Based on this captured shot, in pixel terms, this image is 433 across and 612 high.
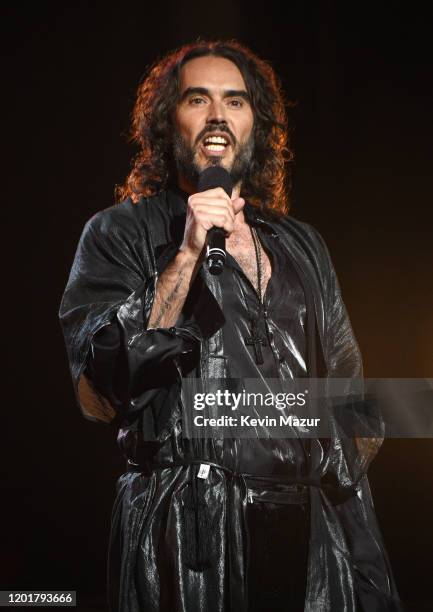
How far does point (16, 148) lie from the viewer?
2.38 metres

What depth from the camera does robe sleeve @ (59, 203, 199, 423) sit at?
1296 mm

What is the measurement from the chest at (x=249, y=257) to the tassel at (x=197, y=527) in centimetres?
37

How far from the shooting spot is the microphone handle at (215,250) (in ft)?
4.00

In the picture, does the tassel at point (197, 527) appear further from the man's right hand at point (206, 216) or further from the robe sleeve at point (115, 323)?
the man's right hand at point (206, 216)

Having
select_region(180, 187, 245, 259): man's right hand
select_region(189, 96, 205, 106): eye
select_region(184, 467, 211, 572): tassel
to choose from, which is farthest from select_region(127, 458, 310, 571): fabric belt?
select_region(189, 96, 205, 106): eye

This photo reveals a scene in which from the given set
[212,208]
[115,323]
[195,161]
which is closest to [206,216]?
[212,208]

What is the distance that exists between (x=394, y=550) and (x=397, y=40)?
4.86ft

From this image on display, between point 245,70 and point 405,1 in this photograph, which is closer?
point 245,70

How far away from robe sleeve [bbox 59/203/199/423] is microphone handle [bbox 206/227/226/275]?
0.44ft

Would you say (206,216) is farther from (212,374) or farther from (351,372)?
(351,372)

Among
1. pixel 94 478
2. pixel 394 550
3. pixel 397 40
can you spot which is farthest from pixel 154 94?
pixel 394 550

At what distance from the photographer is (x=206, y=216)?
50.3 inches

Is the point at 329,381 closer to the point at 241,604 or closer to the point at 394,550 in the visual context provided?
the point at 241,604

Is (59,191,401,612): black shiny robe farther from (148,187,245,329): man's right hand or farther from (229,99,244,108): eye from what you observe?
(229,99,244,108): eye
